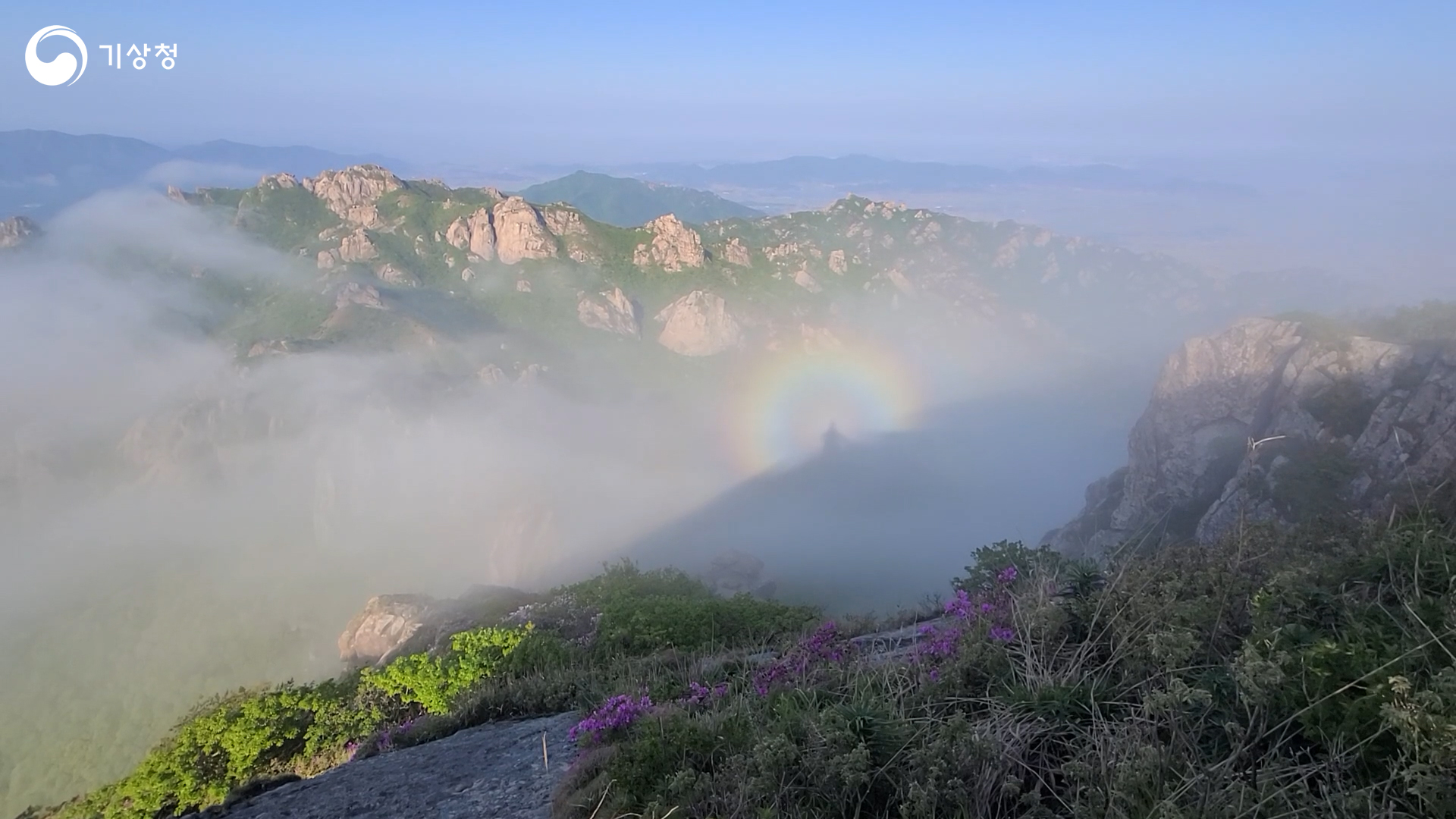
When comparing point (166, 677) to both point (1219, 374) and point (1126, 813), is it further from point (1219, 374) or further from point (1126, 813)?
point (1219, 374)

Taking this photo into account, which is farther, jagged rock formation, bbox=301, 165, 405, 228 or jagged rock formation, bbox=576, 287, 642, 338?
jagged rock formation, bbox=301, 165, 405, 228

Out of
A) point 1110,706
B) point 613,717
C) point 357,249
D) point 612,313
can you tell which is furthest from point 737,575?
point 357,249

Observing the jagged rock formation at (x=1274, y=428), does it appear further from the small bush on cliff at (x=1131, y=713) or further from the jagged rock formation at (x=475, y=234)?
the jagged rock formation at (x=475, y=234)

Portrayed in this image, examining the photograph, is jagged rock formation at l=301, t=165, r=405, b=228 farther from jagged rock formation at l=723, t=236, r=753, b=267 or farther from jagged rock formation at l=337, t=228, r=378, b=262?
jagged rock formation at l=723, t=236, r=753, b=267

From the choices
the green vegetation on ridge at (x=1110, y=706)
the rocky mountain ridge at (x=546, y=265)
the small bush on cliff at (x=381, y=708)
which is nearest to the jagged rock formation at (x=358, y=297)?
the rocky mountain ridge at (x=546, y=265)

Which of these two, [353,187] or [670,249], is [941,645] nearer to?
[670,249]

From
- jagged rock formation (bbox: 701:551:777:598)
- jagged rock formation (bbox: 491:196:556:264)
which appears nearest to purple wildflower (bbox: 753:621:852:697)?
jagged rock formation (bbox: 701:551:777:598)
